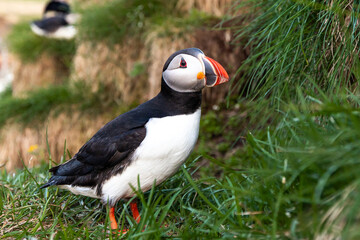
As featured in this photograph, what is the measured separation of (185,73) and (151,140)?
368 mm

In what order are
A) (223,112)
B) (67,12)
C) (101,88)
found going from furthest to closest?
(67,12), (101,88), (223,112)

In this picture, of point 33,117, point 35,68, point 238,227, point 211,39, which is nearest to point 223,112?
point 211,39

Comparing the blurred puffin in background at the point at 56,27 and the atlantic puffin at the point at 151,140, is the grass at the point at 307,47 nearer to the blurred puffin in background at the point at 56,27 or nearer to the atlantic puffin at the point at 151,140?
the atlantic puffin at the point at 151,140

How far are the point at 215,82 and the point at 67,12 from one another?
623 cm

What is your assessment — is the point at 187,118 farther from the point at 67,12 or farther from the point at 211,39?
the point at 67,12

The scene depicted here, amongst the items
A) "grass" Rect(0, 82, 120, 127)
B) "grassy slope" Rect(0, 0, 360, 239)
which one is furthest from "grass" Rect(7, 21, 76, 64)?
"grassy slope" Rect(0, 0, 360, 239)

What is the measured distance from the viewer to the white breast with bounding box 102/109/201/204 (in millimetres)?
2150

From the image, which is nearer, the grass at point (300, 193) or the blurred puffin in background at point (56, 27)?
the grass at point (300, 193)

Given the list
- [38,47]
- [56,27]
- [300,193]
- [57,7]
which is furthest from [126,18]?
[300,193]

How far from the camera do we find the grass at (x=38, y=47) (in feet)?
22.6

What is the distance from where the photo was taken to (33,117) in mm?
5434

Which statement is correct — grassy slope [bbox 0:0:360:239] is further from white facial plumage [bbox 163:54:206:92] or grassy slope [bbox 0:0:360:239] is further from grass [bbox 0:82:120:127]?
grass [bbox 0:82:120:127]

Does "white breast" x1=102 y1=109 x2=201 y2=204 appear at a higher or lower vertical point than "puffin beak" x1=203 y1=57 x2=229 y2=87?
lower

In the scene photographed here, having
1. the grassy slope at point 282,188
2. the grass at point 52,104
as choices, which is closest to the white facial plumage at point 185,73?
the grassy slope at point 282,188
